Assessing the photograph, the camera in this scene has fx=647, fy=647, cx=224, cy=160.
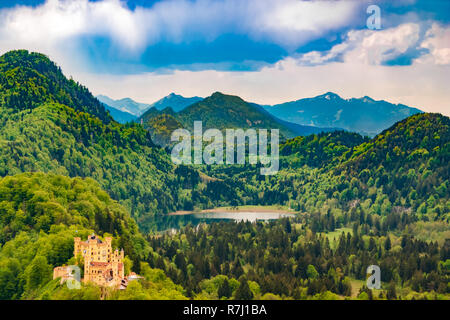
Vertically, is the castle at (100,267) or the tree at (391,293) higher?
the castle at (100,267)

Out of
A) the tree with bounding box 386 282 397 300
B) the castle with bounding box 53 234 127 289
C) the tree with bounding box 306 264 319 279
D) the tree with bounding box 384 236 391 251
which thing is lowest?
the tree with bounding box 386 282 397 300

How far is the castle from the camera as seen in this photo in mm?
91500

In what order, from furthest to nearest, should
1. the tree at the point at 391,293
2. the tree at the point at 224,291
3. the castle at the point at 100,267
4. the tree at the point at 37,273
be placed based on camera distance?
the tree at the point at 391,293 → the tree at the point at 224,291 → the tree at the point at 37,273 → the castle at the point at 100,267

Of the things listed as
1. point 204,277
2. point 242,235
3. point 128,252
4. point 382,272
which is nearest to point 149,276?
point 128,252

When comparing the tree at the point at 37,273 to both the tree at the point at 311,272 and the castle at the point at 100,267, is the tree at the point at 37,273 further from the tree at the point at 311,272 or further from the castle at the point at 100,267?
the tree at the point at 311,272

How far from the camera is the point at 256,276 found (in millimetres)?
134000

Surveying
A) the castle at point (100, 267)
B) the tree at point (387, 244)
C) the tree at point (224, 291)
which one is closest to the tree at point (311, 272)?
the tree at point (224, 291)

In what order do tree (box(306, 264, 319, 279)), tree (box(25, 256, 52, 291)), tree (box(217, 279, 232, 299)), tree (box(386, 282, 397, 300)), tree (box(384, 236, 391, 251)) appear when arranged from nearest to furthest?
tree (box(25, 256, 52, 291)) → tree (box(217, 279, 232, 299)) → tree (box(386, 282, 397, 300)) → tree (box(306, 264, 319, 279)) → tree (box(384, 236, 391, 251))

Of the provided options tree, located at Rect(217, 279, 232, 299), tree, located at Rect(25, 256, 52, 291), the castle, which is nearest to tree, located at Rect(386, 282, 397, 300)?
tree, located at Rect(217, 279, 232, 299)

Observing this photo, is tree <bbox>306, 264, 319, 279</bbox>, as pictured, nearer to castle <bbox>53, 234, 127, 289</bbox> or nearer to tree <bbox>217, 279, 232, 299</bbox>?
tree <bbox>217, 279, 232, 299</bbox>

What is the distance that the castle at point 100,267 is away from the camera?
91500 millimetres

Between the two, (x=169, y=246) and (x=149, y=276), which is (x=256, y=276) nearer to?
(x=149, y=276)
